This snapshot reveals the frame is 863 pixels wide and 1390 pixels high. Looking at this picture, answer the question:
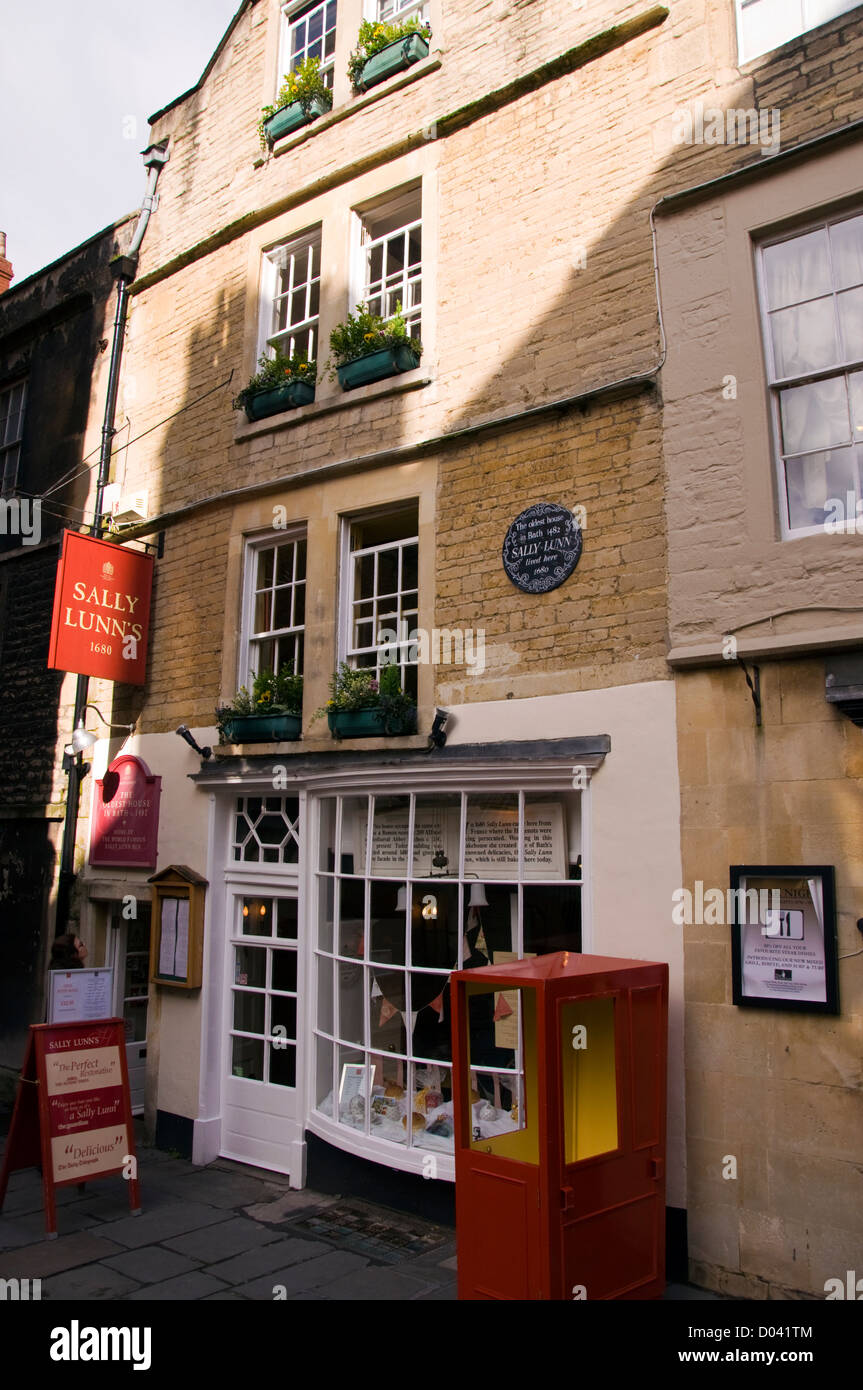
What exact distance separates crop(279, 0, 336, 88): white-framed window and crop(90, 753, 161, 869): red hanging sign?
7608 millimetres

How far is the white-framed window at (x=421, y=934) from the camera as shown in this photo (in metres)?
6.48

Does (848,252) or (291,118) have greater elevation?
(291,118)

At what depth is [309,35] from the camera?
10234 millimetres

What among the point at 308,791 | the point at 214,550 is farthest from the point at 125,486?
the point at 308,791

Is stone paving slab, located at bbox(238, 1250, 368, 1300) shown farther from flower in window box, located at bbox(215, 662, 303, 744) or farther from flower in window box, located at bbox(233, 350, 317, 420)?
flower in window box, located at bbox(233, 350, 317, 420)

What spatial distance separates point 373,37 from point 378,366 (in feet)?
12.0

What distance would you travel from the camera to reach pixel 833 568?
218 inches

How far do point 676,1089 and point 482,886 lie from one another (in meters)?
1.90

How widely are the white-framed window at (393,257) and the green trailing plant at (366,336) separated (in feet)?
0.60

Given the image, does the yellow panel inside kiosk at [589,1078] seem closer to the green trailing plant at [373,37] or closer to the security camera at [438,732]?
the security camera at [438,732]

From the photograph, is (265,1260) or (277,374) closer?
(265,1260)

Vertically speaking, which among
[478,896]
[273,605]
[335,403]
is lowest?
[478,896]

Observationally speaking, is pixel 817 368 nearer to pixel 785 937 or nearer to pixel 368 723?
pixel 785 937

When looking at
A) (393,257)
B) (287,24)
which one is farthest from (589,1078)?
(287,24)
